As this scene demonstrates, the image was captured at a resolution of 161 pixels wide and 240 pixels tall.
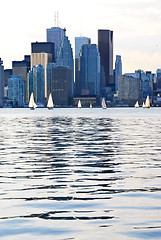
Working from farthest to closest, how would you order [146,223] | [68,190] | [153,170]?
[153,170]
[68,190]
[146,223]

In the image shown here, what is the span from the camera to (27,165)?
32531 millimetres

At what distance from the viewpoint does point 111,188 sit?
23.2 metres

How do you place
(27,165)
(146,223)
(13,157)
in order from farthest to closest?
1. (13,157)
2. (27,165)
3. (146,223)

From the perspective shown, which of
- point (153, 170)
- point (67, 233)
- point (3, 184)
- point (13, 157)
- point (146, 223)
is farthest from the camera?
point (13, 157)

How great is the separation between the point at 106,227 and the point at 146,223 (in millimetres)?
1245

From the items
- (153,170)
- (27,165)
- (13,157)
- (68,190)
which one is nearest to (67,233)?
(68,190)

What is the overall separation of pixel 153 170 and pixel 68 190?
26.5 ft

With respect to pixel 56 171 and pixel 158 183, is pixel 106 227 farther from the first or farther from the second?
pixel 56 171

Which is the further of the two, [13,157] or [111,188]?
[13,157]

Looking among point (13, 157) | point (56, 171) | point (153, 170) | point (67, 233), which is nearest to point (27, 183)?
point (56, 171)

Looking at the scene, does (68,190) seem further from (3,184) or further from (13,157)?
(13,157)

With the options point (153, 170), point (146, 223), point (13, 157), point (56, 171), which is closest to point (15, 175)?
point (56, 171)

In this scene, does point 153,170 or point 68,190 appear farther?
point 153,170

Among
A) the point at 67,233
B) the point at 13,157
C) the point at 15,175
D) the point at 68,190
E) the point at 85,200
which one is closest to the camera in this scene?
the point at 67,233
